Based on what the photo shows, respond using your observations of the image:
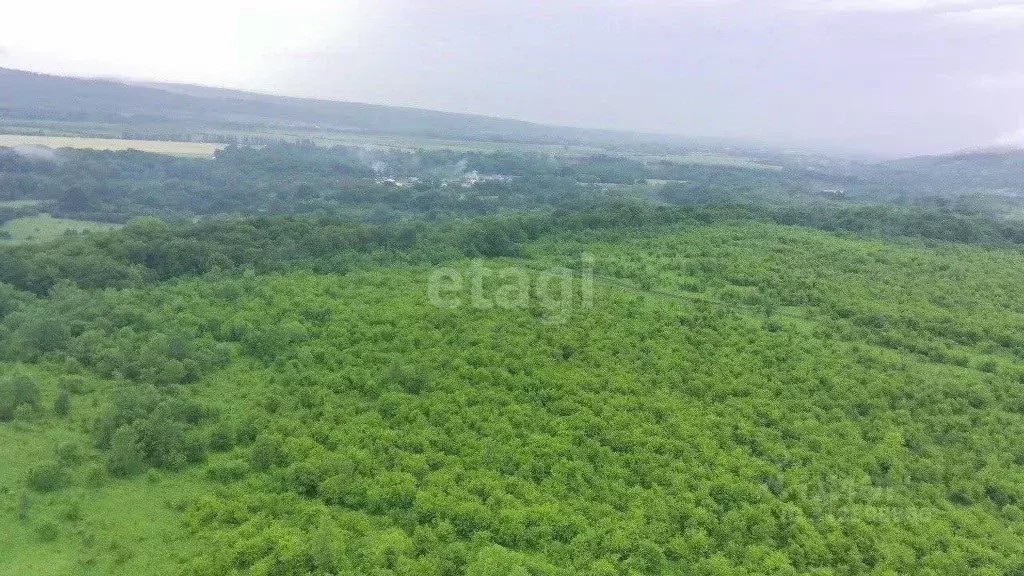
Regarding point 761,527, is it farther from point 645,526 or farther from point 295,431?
point 295,431

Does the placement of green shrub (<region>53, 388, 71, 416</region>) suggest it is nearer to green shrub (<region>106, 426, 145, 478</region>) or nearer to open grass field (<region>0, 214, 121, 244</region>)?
green shrub (<region>106, 426, 145, 478</region>)

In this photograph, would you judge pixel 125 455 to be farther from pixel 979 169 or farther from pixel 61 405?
pixel 979 169

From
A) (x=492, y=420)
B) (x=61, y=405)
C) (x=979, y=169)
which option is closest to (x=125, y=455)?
A: (x=61, y=405)

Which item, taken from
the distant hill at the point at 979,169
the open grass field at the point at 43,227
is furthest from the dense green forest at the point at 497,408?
the distant hill at the point at 979,169

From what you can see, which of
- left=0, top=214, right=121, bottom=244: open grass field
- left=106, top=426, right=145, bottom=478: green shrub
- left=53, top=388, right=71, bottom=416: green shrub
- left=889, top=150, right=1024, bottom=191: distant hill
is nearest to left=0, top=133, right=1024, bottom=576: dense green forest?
left=106, top=426, right=145, bottom=478: green shrub

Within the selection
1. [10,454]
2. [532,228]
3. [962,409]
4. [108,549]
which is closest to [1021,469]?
[962,409]
